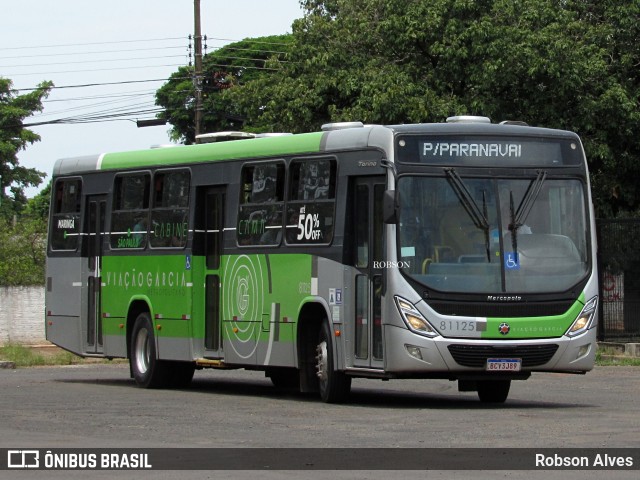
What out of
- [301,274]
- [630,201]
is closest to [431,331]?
[301,274]

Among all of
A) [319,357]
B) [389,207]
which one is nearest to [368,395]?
[319,357]

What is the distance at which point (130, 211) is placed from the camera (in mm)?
22719

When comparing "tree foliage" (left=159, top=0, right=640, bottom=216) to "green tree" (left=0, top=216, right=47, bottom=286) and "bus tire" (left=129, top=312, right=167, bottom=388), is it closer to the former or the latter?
"green tree" (left=0, top=216, right=47, bottom=286)

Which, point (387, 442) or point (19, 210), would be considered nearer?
point (387, 442)

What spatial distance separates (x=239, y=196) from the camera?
20.3 metres

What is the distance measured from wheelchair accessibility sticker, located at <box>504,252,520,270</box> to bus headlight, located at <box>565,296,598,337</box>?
946 mm

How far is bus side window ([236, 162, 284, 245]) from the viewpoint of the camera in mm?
19469

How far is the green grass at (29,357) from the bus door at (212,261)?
9397 millimetres

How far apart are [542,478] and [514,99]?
26124mm

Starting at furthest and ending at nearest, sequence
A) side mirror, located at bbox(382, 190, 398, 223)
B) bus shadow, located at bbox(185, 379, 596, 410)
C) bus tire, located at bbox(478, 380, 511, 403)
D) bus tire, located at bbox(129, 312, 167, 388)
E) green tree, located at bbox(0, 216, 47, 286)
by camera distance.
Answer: green tree, located at bbox(0, 216, 47, 286)
bus tire, located at bbox(129, 312, 167, 388)
bus tire, located at bbox(478, 380, 511, 403)
bus shadow, located at bbox(185, 379, 596, 410)
side mirror, located at bbox(382, 190, 398, 223)

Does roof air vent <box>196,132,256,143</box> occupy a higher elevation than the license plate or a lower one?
higher

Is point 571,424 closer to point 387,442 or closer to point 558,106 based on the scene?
→ point 387,442

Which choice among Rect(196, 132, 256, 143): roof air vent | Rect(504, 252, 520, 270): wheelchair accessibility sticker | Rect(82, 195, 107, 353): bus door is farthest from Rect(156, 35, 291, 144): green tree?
Rect(504, 252, 520, 270): wheelchair accessibility sticker

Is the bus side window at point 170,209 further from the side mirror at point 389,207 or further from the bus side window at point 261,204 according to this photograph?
the side mirror at point 389,207
